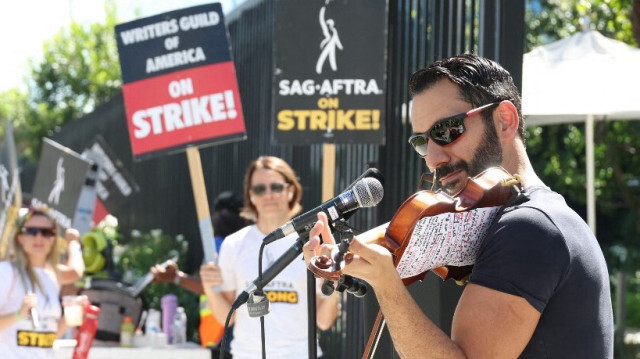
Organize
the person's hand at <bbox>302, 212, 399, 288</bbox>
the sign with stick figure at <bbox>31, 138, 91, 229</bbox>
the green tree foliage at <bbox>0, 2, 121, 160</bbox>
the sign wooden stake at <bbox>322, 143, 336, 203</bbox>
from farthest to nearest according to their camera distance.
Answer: the green tree foliage at <bbox>0, 2, 121, 160</bbox> → the sign with stick figure at <bbox>31, 138, 91, 229</bbox> → the sign wooden stake at <bbox>322, 143, 336, 203</bbox> → the person's hand at <bbox>302, 212, 399, 288</bbox>

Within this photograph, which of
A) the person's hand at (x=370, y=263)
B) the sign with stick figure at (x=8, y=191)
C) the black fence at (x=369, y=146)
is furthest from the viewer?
the sign with stick figure at (x=8, y=191)

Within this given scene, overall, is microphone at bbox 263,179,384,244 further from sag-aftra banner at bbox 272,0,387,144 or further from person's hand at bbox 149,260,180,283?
person's hand at bbox 149,260,180,283

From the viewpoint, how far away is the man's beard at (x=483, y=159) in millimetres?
2229

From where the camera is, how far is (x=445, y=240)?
6.76 ft

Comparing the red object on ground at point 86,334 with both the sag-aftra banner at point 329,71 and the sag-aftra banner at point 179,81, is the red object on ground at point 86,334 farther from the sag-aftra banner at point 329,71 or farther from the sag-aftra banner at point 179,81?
the sag-aftra banner at point 329,71

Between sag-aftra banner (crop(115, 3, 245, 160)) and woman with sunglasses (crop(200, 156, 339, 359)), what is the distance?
0.86 metres

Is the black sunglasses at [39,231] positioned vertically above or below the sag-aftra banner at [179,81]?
below

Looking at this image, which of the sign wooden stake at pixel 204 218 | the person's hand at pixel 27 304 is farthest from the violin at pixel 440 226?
the person's hand at pixel 27 304

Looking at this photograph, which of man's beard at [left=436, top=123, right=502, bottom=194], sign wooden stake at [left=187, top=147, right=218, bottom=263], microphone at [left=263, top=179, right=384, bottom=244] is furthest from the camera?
sign wooden stake at [left=187, top=147, right=218, bottom=263]

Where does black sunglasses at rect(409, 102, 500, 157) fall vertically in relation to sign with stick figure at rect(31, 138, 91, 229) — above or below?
above

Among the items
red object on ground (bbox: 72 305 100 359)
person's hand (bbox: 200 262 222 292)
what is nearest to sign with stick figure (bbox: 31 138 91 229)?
red object on ground (bbox: 72 305 100 359)

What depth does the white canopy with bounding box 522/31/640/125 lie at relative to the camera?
674 cm

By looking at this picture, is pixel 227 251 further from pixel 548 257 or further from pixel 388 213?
pixel 548 257

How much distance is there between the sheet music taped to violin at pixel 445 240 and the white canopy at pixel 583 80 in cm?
459
